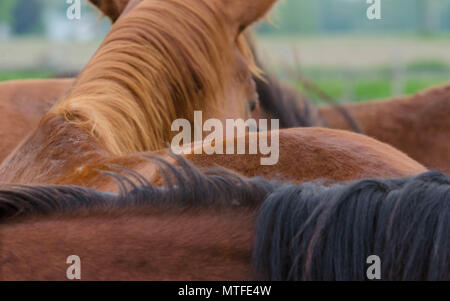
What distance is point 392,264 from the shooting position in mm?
1137

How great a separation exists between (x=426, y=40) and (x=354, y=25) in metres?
24.0

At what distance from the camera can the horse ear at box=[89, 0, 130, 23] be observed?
3152mm

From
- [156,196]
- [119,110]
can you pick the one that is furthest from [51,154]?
[156,196]

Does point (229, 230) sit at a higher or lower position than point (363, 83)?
lower

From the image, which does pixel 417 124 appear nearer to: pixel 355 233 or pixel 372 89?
pixel 355 233

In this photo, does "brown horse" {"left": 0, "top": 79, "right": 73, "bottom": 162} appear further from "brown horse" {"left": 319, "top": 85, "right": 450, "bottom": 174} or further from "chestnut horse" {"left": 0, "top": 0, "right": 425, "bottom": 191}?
"brown horse" {"left": 319, "top": 85, "right": 450, "bottom": 174}

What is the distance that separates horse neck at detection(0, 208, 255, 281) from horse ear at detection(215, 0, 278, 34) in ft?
5.61

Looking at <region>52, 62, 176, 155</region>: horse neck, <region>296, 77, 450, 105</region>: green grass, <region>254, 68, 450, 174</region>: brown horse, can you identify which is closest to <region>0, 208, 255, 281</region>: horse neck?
<region>52, 62, 176, 155</region>: horse neck

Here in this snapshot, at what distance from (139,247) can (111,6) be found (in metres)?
2.16

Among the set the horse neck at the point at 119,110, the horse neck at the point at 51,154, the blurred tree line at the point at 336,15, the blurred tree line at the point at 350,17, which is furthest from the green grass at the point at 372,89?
the blurred tree line at the point at 350,17

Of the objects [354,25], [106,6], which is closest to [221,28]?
[106,6]

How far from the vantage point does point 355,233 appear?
1.16m

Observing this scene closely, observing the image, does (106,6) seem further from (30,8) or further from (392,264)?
(30,8)

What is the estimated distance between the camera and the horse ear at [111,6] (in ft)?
10.3
